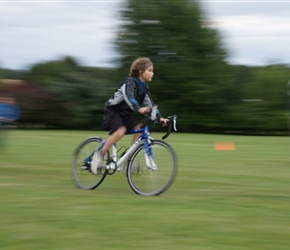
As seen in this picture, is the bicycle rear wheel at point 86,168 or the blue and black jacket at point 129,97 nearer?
the blue and black jacket at point 129,97

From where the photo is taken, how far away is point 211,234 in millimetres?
6598

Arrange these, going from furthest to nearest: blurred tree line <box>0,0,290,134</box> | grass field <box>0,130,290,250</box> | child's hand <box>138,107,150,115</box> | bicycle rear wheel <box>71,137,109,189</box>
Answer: blurred tree line <box>0,0,290,134</box>, bicycle rear wheel <box>71,137,109,189</box>, child's hand <box>138,107,150,115</box>, grass field <box>0,130,290,250</box>

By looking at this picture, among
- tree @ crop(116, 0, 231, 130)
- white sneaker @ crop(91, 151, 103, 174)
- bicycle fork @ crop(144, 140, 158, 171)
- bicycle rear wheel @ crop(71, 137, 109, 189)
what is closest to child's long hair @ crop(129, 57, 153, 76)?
bicycle fork @ crop(144, 140, 158, 171)

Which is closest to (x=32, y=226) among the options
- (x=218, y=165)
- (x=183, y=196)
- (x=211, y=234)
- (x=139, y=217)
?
(x=139, y=217)

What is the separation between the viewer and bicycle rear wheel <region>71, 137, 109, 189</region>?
987cm

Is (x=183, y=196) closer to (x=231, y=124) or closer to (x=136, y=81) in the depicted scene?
(x=136, y=81)

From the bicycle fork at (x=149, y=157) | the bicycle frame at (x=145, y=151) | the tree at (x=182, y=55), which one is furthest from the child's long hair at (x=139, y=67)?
the tree at (x=182, y=55)

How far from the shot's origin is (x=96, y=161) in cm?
972

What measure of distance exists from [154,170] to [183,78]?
24.1m

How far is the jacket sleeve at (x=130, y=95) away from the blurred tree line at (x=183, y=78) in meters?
23.5

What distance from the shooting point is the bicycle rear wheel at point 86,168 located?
9.87m

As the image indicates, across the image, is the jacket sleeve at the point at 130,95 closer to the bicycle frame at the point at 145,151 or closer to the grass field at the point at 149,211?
the bicycle frame at the point at 145,151

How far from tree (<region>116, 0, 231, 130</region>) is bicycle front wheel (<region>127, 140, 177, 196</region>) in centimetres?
2375

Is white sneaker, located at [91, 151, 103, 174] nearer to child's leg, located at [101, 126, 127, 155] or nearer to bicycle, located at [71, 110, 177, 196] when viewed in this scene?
bicycle, located at [71, 110, 177, 196]
